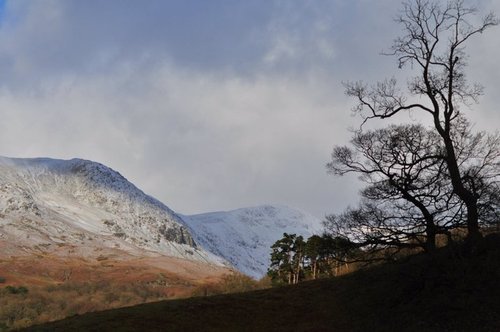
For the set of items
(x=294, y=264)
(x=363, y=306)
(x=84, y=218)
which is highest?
(x=84, y=218)

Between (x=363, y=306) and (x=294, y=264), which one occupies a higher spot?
(x=294, y=264)

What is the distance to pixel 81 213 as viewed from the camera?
145 metres

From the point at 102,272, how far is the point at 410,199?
9125 centimetres

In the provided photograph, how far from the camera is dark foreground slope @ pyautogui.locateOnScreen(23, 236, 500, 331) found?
53.0 feet

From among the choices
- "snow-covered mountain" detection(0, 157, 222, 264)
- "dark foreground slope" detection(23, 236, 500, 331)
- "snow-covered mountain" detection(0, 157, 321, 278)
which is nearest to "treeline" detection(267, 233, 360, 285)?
"dark foreground slope" detection(23, 236, 500, 331)

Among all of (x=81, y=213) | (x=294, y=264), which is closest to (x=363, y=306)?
(x=294, y=264)

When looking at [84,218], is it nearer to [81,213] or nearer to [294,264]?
[81,213]

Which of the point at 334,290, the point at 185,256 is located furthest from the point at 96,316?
the point at 185,256

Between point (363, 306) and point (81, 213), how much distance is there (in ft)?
446

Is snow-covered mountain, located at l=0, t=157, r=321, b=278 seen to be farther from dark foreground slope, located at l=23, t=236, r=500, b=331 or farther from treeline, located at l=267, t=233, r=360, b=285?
dark foreground slope, located at l=23, t=236, r=500, b=331

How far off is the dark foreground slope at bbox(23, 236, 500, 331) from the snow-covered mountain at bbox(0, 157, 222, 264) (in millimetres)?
97642

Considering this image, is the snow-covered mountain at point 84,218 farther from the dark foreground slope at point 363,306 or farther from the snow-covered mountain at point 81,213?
the dark foreground slope at point 363,306

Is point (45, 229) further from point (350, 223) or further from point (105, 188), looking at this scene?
point (350, 223)

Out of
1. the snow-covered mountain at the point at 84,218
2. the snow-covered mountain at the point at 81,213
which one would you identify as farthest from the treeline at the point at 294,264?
the snow-covered mountain at the point at 81,213
